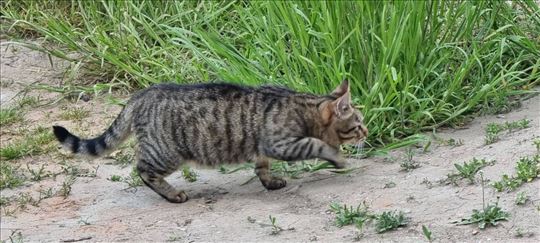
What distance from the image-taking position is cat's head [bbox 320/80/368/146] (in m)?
6.29

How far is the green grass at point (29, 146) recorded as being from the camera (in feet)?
24.9

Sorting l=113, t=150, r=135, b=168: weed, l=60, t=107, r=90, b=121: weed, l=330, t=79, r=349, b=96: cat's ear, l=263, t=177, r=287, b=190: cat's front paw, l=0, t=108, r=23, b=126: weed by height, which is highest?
l=330, t=79, r=349, b=96: cat's ear

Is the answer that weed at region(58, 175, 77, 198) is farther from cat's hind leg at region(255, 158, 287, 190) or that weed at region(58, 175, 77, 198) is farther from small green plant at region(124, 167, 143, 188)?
cat's hind leg at region(255, 158, 287, 190)

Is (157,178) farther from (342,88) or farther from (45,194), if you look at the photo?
(342,88)

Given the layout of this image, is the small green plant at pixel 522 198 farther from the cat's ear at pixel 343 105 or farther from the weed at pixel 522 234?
the cat's ear at pixel 343 105

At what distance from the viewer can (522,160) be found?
18.5ft

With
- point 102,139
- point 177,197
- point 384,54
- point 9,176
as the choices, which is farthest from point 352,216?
point 9,176

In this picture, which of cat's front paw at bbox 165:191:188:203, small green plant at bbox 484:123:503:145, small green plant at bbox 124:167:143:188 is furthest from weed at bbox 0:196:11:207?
small green plant at bbox 484:123:503:145

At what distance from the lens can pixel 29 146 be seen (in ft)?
25.1

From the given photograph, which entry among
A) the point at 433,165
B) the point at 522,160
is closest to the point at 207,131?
the point at 433,165

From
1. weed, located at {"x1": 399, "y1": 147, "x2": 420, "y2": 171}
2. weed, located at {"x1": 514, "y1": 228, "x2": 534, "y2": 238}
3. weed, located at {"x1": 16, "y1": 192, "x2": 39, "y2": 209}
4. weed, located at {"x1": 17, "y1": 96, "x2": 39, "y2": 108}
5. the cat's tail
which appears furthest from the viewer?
weed, located at {"x1": 17, "y1": 96, "x2": 39, "y2": 108}

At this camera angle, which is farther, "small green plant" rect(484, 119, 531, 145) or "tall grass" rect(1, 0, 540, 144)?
"tall grass" rect(1, 0, 540, 144)

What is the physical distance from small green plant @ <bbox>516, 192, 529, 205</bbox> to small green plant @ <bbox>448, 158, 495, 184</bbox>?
1.42ft

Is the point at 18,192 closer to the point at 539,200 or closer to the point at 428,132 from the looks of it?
the point at 428,132
